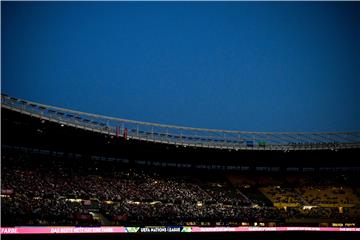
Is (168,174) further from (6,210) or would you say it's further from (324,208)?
(6,210)

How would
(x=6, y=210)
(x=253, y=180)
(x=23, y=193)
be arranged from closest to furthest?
(x=6, y=210)
(x=23, y=193)
(x=253, y=180)

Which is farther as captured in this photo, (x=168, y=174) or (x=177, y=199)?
(x=168, y=174)

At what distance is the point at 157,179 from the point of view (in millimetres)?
62375

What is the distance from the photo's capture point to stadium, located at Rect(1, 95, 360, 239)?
42.2m

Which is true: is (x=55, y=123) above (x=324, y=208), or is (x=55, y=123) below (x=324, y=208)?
above

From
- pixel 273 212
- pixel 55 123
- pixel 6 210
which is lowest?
pixel 273 212

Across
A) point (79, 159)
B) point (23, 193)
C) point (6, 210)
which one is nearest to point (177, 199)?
point (79, 159)

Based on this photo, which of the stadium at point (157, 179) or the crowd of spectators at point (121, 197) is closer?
the crowd of spectators at point (121, 197)

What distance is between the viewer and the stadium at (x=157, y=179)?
42.2 m

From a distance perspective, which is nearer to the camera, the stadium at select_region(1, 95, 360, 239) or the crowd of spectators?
the crowd of spectators

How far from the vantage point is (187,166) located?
7288 cm

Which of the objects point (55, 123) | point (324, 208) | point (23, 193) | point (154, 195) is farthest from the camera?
point (324, 208)

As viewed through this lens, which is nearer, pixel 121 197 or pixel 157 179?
pixel 121 197

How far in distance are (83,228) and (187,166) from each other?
38.8m
